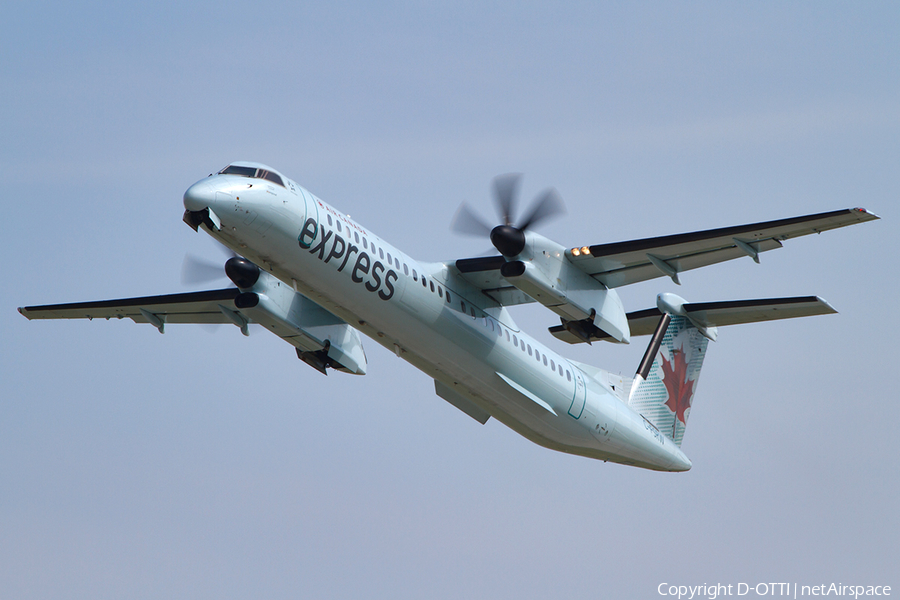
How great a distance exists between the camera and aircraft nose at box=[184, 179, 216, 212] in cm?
1506

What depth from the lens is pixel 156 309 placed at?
21.2m

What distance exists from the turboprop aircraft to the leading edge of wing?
0.04 m

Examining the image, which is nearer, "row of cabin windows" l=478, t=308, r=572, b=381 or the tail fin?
"row of cabin windows" l=478, t=308, r=572, b=381

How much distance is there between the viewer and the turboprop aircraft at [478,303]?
52.4 ft

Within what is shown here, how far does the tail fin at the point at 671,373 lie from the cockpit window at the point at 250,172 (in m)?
9.82

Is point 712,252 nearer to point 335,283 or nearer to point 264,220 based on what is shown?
point 335,283

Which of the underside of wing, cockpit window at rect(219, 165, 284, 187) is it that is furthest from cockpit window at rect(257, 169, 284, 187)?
the underside of wing

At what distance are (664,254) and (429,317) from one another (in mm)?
4298

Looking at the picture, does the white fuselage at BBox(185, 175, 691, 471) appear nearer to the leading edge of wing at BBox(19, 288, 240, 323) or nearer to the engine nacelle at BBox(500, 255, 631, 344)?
the engine nacelle at BBox(500, 255, 631, 344)

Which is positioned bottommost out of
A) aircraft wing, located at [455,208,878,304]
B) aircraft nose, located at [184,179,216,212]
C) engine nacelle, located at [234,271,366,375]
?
aircraft nose, located at [184,179,216,212]

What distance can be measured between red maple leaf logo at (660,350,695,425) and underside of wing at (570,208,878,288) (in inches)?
184

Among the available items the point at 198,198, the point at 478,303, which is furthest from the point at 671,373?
the point at 198,198

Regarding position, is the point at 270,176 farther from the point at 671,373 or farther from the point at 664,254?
the point at 671,373

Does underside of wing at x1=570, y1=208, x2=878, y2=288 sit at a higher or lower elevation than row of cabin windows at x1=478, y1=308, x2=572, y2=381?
higher
